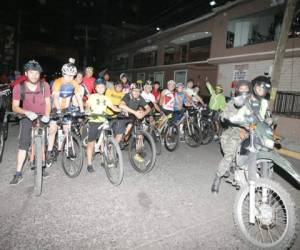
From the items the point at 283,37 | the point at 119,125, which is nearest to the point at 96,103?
the point at 119,125

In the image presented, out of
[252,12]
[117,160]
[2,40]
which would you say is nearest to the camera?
[117,160]

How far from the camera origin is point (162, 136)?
8008 millimetres

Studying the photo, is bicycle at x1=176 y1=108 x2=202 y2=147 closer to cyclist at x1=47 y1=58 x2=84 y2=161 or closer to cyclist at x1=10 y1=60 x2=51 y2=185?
cyclist at x1=47 y1=58 x2=84 y2=161

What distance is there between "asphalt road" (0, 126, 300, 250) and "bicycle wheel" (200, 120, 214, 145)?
324 cm

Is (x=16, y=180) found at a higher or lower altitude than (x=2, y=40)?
lower

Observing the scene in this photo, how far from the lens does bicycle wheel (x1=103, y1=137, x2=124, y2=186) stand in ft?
16.0

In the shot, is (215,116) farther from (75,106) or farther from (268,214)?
(268,214)

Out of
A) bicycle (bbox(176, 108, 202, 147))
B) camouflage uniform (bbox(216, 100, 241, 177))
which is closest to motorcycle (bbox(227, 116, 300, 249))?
camouflage uniform (bbox(216, 100, 241, 177))

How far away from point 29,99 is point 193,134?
5303 millimetres

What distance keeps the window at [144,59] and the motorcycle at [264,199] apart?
27798 mm

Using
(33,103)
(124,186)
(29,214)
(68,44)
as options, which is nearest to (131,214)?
(124,186)

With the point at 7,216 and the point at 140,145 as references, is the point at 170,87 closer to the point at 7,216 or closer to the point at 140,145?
the point at 140,145

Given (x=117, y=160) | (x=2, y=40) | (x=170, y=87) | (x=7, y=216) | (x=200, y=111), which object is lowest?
(x=7, y=216)

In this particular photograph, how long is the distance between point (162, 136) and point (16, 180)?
4353mm
